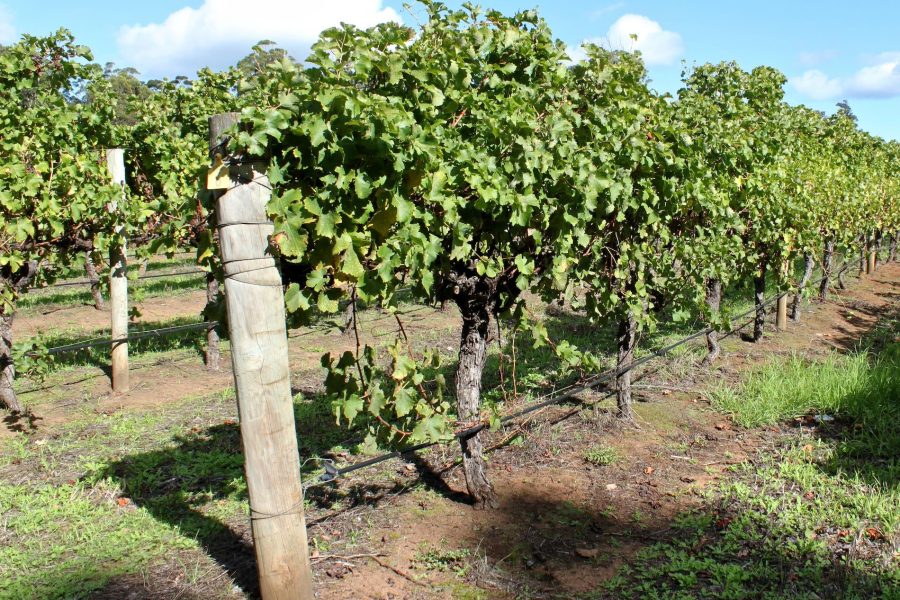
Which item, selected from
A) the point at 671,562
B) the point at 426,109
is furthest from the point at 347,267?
the point at 671,562

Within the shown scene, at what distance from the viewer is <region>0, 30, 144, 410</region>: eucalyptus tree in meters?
6.02

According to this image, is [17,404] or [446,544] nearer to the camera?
[446,544]

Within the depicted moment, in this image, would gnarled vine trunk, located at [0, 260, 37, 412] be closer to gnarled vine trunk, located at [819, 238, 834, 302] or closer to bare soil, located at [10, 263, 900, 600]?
bare soil, located at [10, 263, 900, 600]

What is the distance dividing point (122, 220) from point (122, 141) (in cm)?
207

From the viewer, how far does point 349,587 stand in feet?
11.2

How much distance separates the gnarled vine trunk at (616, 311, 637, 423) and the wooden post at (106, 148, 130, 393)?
4.85 meters

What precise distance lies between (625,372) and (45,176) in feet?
17.9

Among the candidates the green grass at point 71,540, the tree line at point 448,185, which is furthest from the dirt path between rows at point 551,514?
the green grass at point 71,540

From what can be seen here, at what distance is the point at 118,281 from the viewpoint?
7039 millimetres

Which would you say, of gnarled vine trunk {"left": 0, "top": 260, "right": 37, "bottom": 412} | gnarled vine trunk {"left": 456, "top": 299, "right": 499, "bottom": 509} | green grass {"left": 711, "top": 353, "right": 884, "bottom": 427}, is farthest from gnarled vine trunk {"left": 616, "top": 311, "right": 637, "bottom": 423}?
gnarled vine trunk {"left": 0, "top": 260, "right": 37, "bottom": 412}

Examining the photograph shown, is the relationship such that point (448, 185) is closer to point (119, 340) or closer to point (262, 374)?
point (262, 374)

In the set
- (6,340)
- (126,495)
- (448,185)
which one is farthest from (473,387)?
(6,340)

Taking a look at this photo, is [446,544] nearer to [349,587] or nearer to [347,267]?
[349,587]

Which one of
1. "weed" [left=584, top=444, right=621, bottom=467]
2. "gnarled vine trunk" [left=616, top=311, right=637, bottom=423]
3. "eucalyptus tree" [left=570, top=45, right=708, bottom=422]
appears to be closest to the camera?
"eucalyptus tree" [left=570, top=45, right=708, bottom=422]
